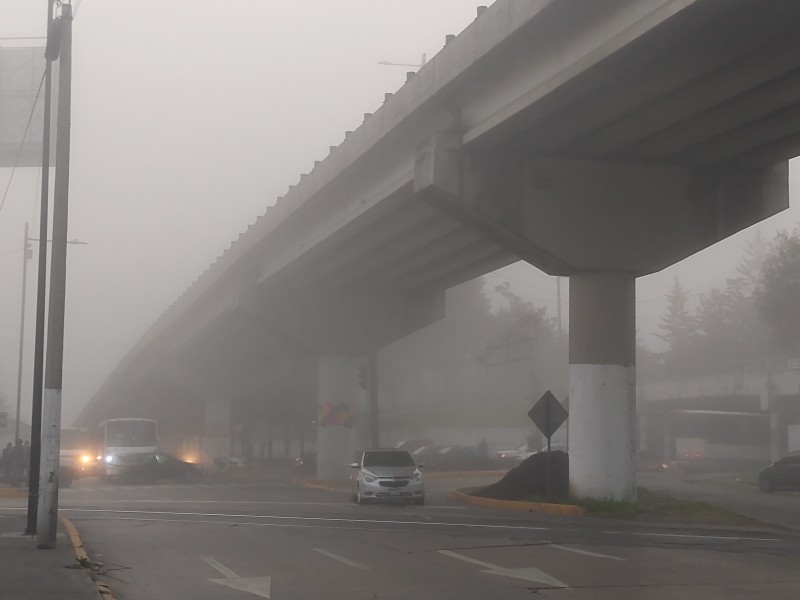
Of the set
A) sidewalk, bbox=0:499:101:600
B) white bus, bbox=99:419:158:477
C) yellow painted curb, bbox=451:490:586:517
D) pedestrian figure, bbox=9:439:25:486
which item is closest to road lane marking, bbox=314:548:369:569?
sidewalk, bbox=0:499:101:600

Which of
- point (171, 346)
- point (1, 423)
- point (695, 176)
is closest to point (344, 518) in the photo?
point (695, 176)

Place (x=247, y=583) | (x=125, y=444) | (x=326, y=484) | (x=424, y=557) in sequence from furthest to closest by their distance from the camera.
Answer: (x=125, y=444)
(x=326, y=484)
(x=424, y=557)
(x=247, y=583)

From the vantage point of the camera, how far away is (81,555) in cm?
1602

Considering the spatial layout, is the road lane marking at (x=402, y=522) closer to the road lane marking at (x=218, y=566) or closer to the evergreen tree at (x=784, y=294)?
the road lane marking at (x=218, y=566)

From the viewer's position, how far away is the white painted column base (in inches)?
1051

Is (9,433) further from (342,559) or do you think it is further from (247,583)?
(247,583)

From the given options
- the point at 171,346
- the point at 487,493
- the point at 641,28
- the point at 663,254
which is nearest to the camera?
the point at 641,28

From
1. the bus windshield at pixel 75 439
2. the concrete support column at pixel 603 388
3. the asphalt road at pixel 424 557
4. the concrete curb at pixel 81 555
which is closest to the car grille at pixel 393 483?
the asphalt road at pixel 424 557

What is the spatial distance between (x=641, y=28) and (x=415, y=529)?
9959 millimetres

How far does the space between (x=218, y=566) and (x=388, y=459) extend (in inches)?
651

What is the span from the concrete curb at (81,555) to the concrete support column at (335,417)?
23.6 m

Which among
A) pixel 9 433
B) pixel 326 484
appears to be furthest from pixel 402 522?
pixel 9 433

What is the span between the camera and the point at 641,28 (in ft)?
56.5

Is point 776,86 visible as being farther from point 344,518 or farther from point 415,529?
point 344,518
